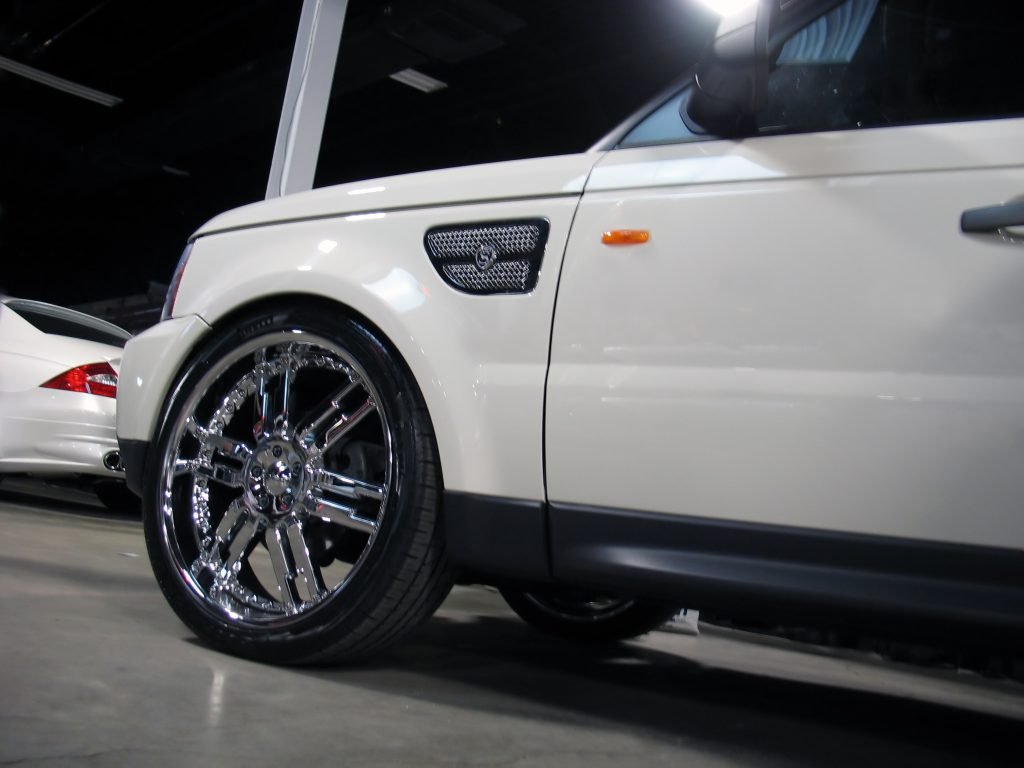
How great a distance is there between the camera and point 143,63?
10.9 metres

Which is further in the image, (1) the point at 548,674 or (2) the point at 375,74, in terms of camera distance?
(2) the point at 375,74

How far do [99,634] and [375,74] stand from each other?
309 inches

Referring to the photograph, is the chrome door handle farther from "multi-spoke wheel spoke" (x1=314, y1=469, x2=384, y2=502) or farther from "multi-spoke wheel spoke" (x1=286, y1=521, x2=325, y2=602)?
"multi-spoke wheel spoke" (x1=286, y1=521, x2=325, y2=602)

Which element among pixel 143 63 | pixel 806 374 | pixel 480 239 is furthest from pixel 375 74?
pixel 806 374

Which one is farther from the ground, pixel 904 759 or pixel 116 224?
pixel 116 224

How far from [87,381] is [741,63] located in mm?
4637

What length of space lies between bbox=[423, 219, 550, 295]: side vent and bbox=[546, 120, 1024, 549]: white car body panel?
0.32 ft

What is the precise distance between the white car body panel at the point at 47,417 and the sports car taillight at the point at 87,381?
0.03m

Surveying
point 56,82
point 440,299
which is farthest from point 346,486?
point 56,82

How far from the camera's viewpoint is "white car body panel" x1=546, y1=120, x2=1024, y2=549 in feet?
5.39

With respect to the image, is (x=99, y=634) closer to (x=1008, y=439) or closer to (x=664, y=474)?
(x=664, y=474)

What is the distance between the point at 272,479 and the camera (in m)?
2.33

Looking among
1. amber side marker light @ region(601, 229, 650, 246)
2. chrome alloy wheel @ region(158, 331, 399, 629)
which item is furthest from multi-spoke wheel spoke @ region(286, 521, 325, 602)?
amber side marker light @ region(601, 229, 650, 246)

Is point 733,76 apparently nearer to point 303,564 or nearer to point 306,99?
point 303,564
